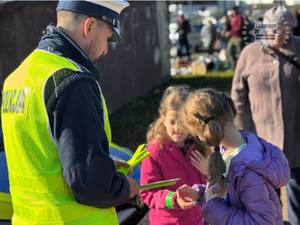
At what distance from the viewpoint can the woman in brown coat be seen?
4.52 metres

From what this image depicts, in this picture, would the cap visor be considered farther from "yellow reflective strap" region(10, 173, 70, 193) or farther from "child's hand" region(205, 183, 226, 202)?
"child's hand" region(205, 183, 226, 202)

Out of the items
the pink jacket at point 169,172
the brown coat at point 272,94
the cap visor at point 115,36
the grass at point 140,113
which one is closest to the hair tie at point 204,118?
the cap visor at point 115,36

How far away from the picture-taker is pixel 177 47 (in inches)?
876

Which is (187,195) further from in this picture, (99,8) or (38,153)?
(99,8)

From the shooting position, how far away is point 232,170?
9.20ft

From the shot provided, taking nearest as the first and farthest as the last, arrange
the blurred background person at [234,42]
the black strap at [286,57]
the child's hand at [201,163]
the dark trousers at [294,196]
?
the child's hand at [201,163], the black strap at [286,57], the dark trousers at [294,196], the blurred background person at [234,42]

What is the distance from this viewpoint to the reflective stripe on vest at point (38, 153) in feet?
7.72

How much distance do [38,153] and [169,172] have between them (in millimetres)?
1409

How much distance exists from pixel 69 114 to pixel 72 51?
275 mm

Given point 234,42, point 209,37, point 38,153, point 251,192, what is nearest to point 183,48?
point 209,37

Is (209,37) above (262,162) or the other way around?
the other way around

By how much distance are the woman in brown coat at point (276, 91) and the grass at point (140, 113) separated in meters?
2.01

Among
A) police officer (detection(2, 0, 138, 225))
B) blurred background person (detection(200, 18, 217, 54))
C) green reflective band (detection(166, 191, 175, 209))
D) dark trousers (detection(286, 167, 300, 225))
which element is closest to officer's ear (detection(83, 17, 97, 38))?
police officer (detection(2, 0, 138, 225))

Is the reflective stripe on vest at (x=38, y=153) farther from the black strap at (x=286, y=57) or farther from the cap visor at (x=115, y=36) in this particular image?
the black strap at (x=286, y=57)
